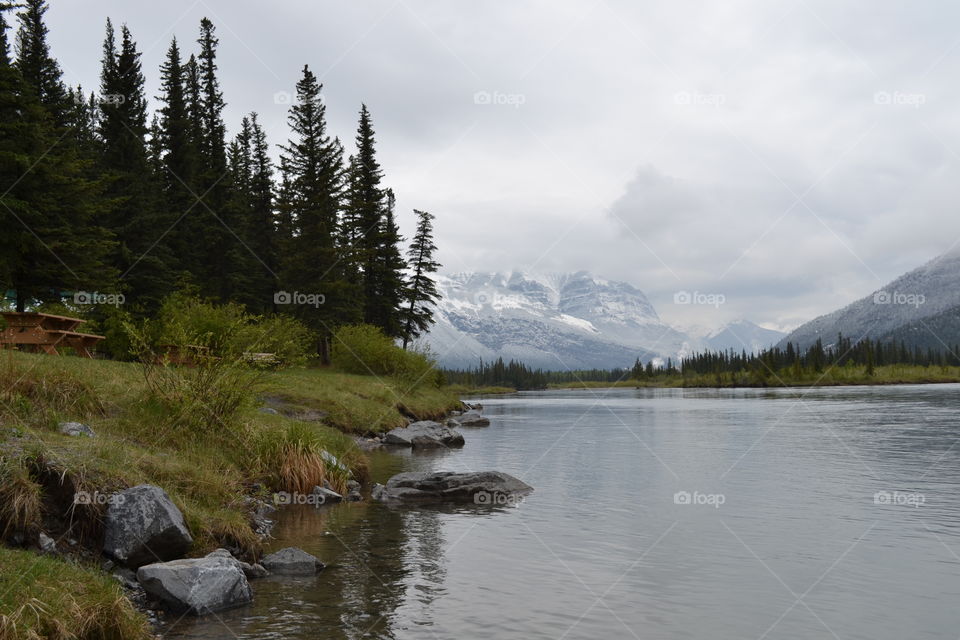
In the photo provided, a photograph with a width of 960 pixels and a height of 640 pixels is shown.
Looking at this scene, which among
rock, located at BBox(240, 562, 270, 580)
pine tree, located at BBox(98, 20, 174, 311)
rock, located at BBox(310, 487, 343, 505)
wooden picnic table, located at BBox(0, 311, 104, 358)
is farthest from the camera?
pine tree, located at BBox(98, 20, 174, 311)

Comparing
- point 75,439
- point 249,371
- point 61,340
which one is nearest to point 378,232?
point 61,340

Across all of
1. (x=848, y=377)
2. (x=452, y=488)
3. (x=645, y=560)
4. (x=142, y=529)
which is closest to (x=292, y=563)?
(x=142, y=529)

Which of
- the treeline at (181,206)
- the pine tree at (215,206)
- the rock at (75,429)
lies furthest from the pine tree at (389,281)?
the rock at (75,429)

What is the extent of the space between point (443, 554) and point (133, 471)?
5680 mm

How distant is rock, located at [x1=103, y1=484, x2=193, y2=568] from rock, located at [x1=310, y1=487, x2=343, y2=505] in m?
6.93

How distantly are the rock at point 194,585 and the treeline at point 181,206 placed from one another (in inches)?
923

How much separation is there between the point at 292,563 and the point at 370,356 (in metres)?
41.0

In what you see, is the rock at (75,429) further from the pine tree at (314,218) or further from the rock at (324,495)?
the pine tree at (314,218)

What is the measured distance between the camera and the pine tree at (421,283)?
235 feet

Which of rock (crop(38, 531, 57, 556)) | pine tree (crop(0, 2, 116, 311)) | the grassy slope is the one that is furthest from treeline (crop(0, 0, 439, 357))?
rock (crop(38, 531, 57, 556))

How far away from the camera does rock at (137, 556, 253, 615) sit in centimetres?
971

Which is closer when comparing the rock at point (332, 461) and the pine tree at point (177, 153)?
the rock at point (332, 461)

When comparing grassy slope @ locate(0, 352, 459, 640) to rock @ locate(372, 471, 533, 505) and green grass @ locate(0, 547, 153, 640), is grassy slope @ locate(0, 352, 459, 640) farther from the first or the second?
rock @ locate(372, 471, 533, 505)

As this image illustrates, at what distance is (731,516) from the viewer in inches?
673
